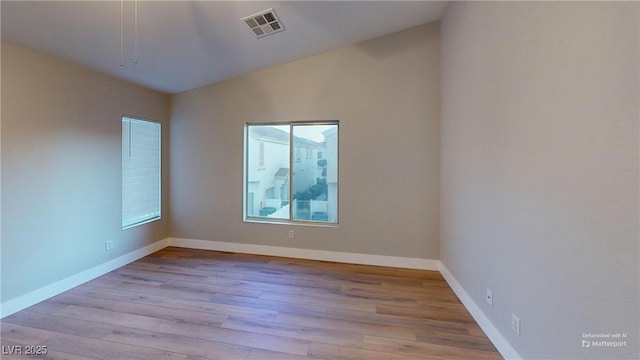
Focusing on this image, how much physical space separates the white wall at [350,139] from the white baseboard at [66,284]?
2.74 ft

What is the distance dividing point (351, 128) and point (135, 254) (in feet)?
12.1

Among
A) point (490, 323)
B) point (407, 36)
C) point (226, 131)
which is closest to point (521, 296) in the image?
point (490, 323)

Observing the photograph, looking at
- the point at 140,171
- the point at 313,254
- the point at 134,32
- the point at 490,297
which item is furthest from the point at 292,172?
the point at 490,297

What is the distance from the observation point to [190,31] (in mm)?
2693

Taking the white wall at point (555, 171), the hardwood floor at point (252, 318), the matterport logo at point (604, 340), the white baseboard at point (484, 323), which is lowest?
the hardwood floor at point (252, 318)

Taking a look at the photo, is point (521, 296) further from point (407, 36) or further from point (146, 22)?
point (146, 22)

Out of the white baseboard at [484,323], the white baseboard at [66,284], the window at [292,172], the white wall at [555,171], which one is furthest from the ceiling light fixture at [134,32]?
the white baseboard at [484,323]

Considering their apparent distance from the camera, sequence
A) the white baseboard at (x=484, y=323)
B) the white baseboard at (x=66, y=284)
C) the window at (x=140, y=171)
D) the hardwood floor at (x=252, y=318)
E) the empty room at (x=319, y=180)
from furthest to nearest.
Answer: the window at (x=140, y=171)
the white baseboard at (x=66, y=284)
the hardwood floor at (x=252, y=318)
the white baseboard at (x=484, y=323)
the empty room at (x=319, y=180)

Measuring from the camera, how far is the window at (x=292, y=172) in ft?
12.6

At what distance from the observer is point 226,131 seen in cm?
408

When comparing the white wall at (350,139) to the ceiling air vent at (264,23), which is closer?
the ceiling air vent at (264,23)

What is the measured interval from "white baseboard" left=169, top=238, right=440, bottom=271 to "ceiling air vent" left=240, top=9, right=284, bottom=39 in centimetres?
294

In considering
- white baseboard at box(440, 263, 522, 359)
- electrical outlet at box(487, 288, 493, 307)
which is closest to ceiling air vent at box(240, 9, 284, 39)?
electrical outlet at box(487, 288, 493, 307)

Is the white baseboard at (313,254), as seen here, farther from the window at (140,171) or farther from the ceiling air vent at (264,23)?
the ceiling air vent at (264,23)
